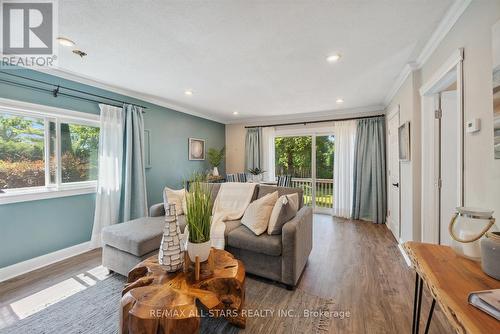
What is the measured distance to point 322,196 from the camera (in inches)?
197

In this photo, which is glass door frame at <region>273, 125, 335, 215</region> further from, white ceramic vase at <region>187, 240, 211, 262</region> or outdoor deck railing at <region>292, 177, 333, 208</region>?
white ceramic vase at <region>187, 240, 211, 262</region>

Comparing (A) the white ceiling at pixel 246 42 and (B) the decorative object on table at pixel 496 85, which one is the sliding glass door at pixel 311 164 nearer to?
(A) the white ceiling at pixel 246 42

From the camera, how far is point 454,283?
2.90ft

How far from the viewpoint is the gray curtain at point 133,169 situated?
3.21 m

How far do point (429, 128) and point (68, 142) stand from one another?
450 cm

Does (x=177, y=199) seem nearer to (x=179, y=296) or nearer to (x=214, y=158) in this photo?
(x=179, y=296)

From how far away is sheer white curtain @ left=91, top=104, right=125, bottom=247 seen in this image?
295cm

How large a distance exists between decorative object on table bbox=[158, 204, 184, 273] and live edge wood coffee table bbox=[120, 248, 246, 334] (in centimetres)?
6

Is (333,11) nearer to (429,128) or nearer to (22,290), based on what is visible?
(429,128)

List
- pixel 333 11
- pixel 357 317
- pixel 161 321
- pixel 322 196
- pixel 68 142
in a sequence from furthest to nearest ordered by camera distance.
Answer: pixel 322 196 → pixel 68 142 → pixel 357 317 → pixel 333 11 → pixel 161 321

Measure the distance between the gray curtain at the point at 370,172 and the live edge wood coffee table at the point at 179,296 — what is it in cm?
365

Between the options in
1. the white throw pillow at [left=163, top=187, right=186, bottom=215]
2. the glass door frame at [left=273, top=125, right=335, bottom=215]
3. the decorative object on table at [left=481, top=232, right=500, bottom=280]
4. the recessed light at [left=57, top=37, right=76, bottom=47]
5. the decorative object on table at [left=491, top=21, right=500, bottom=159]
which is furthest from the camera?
the glass door frame at [left=273, top=125, right=335, bottom=215]

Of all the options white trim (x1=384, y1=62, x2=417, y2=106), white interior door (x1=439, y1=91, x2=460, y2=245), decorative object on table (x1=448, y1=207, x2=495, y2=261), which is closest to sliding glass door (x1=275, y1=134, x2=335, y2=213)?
white trim (x1=384, y1=62, x2=417, y2=106)

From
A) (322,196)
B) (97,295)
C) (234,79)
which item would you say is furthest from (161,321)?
(322,196)
